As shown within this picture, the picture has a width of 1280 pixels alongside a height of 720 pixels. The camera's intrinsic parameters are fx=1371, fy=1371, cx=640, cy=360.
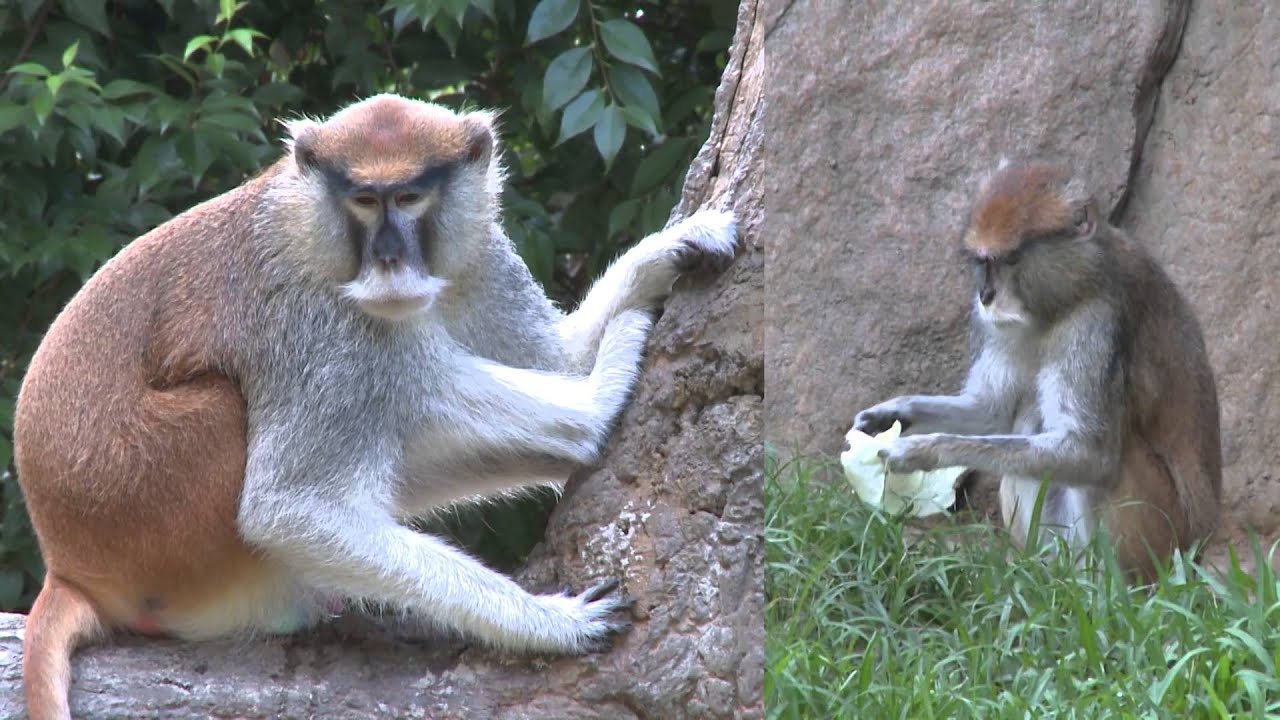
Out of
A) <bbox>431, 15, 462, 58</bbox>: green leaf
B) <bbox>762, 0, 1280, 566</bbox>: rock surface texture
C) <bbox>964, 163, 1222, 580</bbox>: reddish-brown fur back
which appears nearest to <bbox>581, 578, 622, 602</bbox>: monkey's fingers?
<bbox>762, 0, 1280, 566</bbox>: rock surface texture

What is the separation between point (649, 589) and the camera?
212cm

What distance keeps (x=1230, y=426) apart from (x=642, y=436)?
5.19ft

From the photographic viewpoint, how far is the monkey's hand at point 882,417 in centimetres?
200

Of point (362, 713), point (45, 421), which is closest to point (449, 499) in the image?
point (362, 713)

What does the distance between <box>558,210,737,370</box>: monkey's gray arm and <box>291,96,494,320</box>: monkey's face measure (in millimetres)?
298

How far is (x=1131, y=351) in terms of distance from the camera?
3.13 meters

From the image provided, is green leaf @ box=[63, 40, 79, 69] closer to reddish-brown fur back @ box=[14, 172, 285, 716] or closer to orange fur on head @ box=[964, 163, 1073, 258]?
reddish-brown fur back @ box=[14, 172, 285, 716]

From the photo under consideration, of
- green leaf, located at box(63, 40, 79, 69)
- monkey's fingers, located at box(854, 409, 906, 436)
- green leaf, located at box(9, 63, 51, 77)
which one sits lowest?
monkey's fingers, located at box(854, 409, 906, 436)

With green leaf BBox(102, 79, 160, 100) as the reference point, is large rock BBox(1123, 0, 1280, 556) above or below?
below

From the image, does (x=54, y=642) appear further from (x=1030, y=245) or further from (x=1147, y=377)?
(x=1147, y=377)

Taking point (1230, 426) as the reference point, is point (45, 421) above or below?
above

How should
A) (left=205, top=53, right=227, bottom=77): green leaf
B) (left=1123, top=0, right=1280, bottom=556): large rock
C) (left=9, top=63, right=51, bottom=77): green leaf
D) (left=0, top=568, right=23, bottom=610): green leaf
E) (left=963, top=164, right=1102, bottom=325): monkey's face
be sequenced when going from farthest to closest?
(left=0, top=568, right=23, bottom=610): green leaf
(left=205, top=53, right=227, bottom=77): green leaf
(left=9, top=63, right=51, bottom=77): green leaf
(left=1123, top=0, right=1280, bottom=556): large rock
(left=963, top=164, right=1102, bottom=325): monkey's face

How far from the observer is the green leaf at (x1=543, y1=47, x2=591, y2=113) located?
3038 mm

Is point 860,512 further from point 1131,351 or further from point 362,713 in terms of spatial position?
point 1131,351
